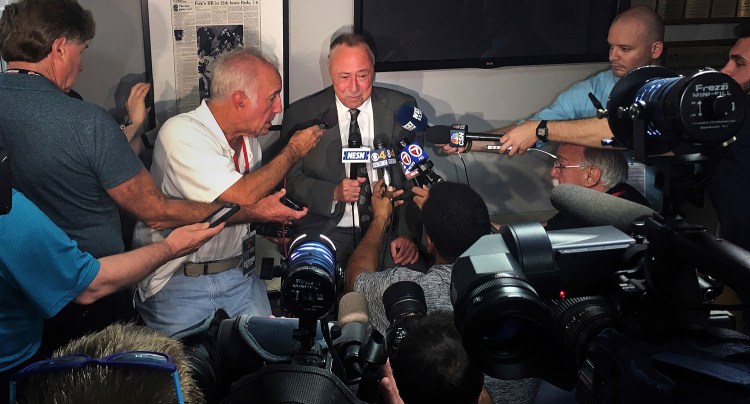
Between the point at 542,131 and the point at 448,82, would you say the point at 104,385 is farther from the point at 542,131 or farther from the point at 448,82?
the point at 448,82

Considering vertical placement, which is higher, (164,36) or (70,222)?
(164,36)

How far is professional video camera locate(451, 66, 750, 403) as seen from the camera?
896mm

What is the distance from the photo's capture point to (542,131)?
3.19m

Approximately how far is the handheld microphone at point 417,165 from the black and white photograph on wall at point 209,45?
894 millimetres

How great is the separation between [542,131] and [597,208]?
202cm

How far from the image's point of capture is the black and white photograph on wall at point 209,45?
304 centimetres

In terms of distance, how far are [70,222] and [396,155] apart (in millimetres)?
1354

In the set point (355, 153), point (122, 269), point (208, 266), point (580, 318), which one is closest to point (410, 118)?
point (355, 153)

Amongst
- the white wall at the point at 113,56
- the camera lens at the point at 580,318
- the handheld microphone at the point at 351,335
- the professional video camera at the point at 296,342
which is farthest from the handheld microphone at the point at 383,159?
the camera lens at the point at 580,318

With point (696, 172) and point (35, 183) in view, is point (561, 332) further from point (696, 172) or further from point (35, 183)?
point (35, 183)

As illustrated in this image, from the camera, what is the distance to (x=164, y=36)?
2.98 meters

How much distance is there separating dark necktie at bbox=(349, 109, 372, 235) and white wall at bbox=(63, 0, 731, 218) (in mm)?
241

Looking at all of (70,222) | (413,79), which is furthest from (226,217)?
(413,79)

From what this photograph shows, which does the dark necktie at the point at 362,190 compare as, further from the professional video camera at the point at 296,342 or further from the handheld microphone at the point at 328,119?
the professional video camera at the point at 296,342
